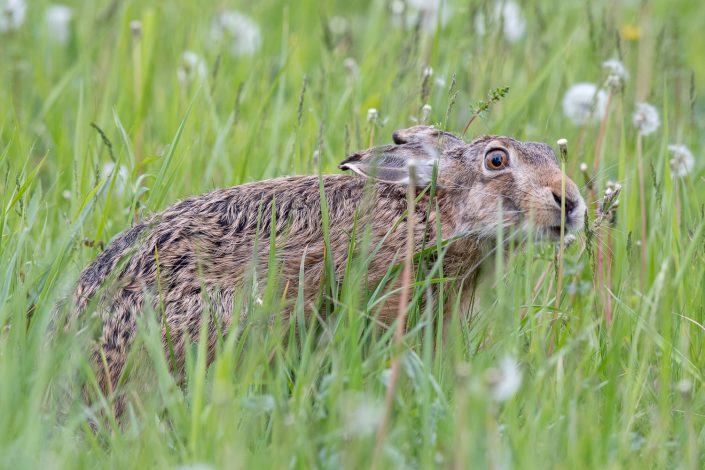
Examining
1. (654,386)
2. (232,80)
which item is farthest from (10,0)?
(654,386)

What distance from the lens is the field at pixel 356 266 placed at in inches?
122

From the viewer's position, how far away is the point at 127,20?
267 inches

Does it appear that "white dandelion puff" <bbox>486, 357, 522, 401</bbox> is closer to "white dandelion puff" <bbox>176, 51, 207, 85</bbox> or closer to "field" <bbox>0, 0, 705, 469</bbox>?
"field" <bbox>0, 0, 705, 469</bbox>

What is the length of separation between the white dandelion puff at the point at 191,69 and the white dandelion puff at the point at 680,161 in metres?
2.48

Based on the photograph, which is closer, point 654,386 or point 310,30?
point 654,386

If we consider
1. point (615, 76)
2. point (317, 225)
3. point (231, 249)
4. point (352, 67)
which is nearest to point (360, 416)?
point (231, 249)

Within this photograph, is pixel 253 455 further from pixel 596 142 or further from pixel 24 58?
pixel 24 58

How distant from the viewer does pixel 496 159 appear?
4668mm

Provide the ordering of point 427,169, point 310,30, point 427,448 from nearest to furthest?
1. point 427,448
2. point 427,169
3. point 310,30

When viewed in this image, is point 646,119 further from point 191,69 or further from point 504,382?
point 504,382

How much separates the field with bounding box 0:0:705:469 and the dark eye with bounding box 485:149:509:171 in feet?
0.59

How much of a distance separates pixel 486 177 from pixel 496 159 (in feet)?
0.28

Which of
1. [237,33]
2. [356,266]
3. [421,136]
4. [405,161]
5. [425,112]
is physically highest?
[237,33]

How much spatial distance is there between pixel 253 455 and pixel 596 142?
3.23 m
